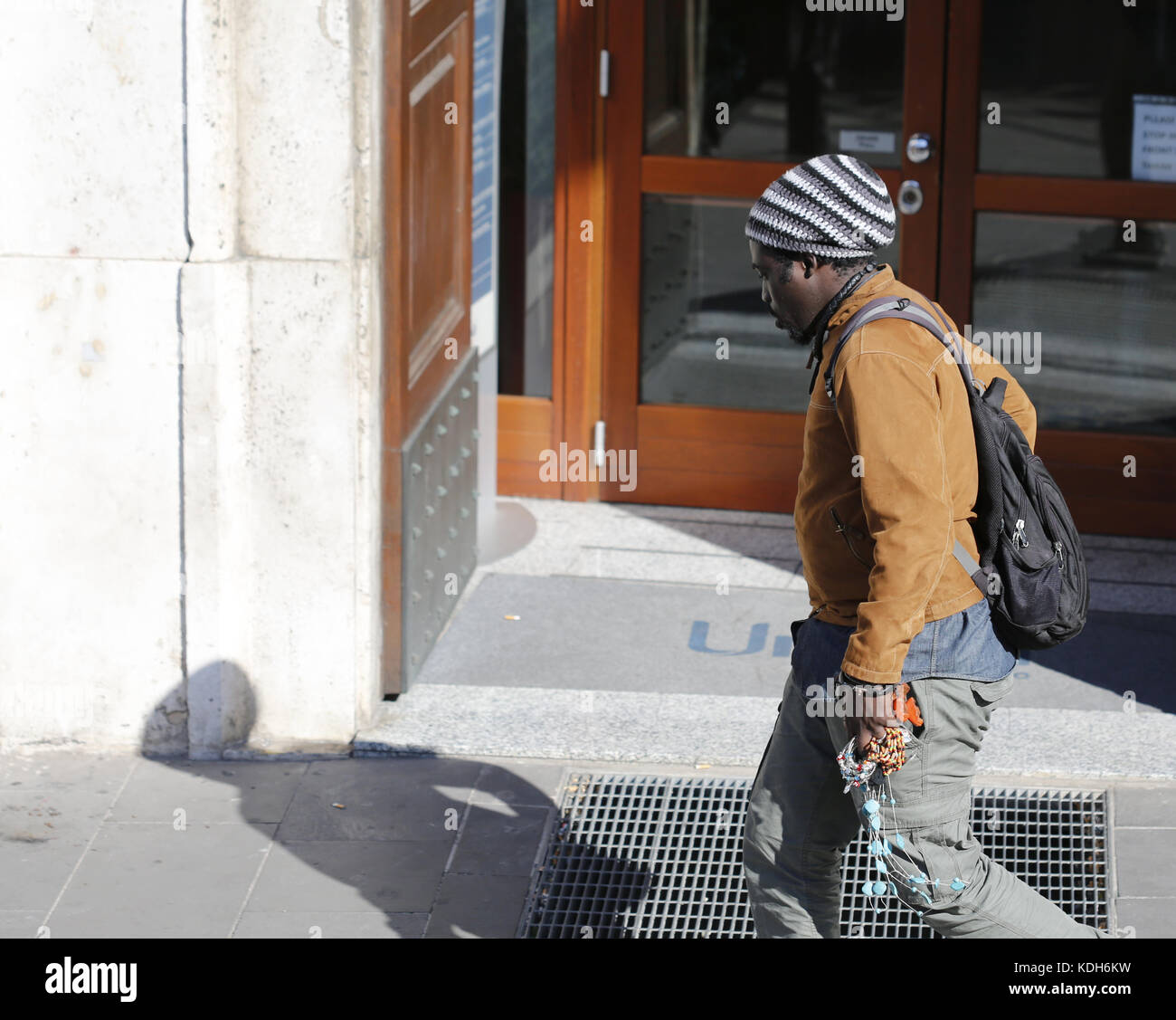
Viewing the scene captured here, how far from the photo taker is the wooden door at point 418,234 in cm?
489

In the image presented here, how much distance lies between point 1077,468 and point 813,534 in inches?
152

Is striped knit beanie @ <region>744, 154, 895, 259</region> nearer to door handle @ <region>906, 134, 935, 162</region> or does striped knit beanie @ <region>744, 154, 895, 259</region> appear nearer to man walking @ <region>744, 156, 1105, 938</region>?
man walking @ <region>744, 156, 1105, 938</region>

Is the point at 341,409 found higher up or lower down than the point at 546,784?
higher up

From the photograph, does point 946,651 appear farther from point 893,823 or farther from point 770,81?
point 770,81

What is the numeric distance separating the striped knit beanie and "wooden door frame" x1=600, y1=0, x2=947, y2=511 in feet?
11.7

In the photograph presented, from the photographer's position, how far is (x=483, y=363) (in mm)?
6598

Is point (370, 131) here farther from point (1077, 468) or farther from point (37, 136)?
point (1077, 468)

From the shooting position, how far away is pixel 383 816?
182 inches

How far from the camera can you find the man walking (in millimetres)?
2967

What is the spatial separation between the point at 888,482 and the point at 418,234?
2713mm
